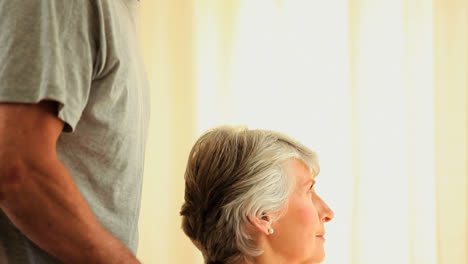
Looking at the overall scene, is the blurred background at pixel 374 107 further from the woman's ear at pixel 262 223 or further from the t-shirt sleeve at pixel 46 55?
the t-shirt sleeve at pixel 46 55

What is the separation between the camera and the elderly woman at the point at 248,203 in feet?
4.61

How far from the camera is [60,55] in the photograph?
0.92m

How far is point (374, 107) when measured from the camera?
7.58 feet

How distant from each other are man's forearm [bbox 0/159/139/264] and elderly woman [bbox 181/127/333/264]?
0.48m

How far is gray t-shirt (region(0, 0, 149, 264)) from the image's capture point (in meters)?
0.90

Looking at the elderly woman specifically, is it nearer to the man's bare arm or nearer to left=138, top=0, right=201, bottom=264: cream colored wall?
the man's bare arm

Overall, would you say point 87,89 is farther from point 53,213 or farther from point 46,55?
point 53,213

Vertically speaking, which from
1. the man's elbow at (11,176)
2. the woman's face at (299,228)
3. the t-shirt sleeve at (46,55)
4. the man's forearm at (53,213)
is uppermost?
the t-shirt sleeve at (46,55)

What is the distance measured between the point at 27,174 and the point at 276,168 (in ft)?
2.29

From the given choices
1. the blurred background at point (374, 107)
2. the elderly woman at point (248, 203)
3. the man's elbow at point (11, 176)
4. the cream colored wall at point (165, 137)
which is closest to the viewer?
the man's elbow at point (11, 176)

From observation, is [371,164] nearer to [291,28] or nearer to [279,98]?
[279,98]

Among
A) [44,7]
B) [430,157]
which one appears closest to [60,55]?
[44,7]

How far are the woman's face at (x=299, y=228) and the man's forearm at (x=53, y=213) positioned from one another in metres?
0.56

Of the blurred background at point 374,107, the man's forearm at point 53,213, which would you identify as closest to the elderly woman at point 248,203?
the man's forearm at point 53,213
